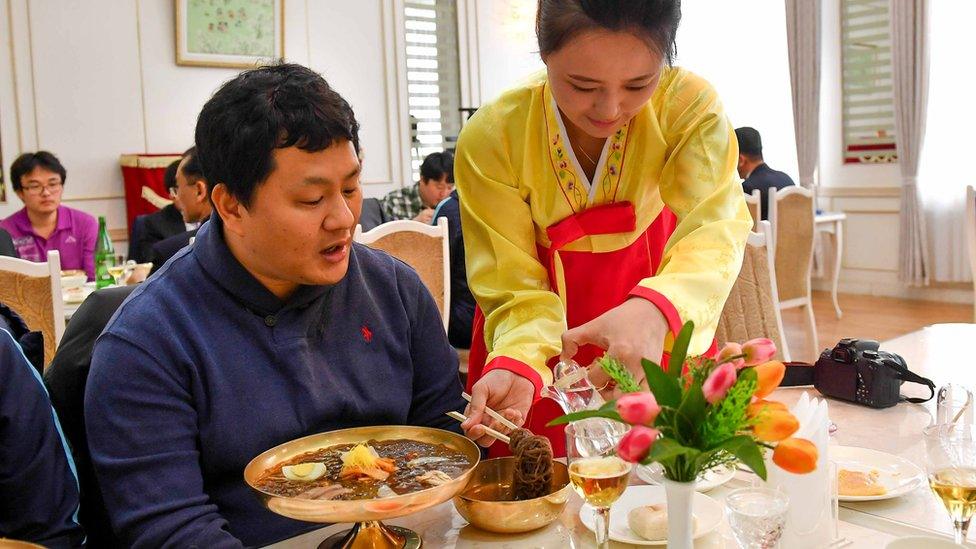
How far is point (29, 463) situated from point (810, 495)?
1040 mm

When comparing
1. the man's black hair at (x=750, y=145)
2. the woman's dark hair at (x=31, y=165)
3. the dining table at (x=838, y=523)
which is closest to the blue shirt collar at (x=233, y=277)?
the dining table at (x=838, y=523)

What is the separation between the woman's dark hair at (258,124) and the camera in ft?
4.15

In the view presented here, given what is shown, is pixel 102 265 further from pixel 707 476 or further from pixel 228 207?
pixel 707 476

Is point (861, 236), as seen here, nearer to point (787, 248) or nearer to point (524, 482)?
point (787, 248)

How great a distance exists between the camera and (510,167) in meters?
1.56

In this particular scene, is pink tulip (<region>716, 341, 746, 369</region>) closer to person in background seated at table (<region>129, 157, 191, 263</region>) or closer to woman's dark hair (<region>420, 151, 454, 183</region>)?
person in background seated at table (<region>129, 157, 191, 263</region>)

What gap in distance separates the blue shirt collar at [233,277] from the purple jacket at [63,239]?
11.7ft

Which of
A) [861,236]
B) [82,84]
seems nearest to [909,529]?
[82,84]

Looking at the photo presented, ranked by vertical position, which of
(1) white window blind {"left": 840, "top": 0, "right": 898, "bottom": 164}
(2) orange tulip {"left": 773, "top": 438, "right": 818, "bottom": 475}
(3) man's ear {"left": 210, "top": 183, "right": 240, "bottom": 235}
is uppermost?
(1) white window blind {"left": 840, "top": 0, "right": 898, "bottom": 164}

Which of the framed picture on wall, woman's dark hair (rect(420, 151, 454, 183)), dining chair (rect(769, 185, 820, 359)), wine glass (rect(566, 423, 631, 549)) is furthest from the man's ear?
the framed picture on wall

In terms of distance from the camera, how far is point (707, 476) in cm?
120

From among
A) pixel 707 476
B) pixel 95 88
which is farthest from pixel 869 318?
pixel 95 88

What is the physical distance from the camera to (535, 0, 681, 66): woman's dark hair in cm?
122

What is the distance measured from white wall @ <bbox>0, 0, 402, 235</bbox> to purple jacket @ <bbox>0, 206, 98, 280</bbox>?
107 centimetres
